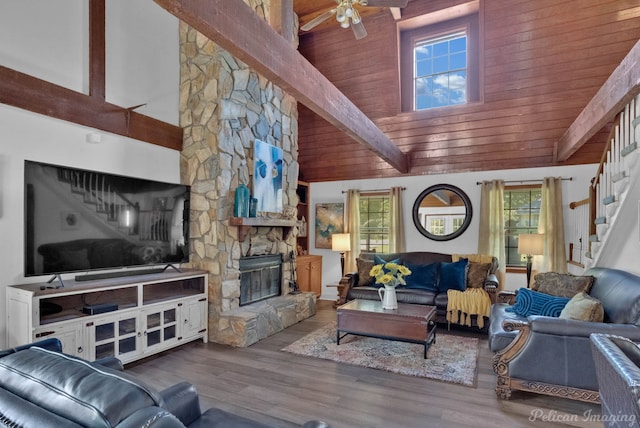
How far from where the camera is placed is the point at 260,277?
497 cm

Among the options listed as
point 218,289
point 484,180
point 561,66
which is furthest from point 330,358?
point 561,66

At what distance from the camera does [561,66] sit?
4852 mm

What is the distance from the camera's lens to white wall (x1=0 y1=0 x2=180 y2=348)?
9.75 ft

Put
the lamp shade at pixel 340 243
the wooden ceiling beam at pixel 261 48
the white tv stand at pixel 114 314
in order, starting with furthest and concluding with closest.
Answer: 1. the lamp shade at pixel 340 243
2. the white tv stand at pixel 114 314
3. the wooden ceiling beam at pixel 261 48

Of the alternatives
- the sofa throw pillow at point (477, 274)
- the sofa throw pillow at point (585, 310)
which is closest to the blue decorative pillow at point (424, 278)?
the sofa throw pillow at point (477, 274)

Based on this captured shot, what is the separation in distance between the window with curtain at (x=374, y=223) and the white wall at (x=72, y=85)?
3.59 metres

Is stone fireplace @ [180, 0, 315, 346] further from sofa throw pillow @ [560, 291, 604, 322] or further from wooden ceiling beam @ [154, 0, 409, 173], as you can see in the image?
sofa throw pillow @ [560, 291, 604, 322]

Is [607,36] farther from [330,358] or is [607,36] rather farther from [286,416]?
[286,416]

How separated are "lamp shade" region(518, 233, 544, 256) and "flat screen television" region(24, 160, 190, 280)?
4.44 metres

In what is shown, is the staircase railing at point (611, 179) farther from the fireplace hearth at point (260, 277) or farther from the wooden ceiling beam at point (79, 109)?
the wooden ceiling beam at point (79, 109)

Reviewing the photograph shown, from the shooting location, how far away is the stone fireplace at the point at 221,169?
4.22 meters

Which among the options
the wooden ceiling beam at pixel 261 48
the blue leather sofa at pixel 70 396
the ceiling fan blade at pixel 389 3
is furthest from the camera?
the ceiling fan blade at pixel 389 3

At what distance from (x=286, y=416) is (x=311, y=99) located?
249 cm

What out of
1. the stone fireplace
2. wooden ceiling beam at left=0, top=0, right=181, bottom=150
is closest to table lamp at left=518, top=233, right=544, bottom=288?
the stone fireplace
